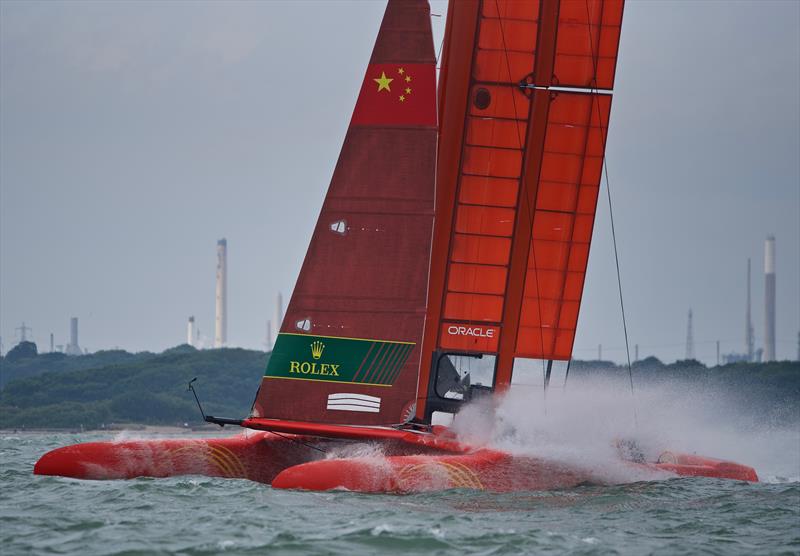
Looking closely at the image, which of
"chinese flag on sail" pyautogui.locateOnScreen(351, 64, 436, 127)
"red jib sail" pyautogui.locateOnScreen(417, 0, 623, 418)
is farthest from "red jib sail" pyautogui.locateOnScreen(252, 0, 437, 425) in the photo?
"red jib sail" pyautogui.locateOnScreen(417, 0, 623, 418)

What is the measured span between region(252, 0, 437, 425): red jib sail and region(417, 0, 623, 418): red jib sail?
1.83m

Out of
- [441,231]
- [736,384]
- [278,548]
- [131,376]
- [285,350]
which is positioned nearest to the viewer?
[278,548]

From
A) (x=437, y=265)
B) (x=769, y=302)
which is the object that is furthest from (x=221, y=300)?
(x=437, y=265)

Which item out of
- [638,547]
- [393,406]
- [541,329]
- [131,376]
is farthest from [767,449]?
[131,376]

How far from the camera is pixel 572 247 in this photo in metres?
23.2

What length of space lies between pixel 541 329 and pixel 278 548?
10230 millimetres

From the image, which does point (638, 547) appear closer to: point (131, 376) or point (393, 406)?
point (393, 406)

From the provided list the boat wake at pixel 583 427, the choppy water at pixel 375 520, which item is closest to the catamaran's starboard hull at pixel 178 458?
the choppy water at pixel 375 520

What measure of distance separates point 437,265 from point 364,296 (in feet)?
7.87

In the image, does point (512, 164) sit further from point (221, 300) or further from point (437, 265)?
point (221, 300)

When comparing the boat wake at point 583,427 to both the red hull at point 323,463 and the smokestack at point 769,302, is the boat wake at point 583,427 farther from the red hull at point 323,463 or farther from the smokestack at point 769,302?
the smokestack at point 769,302

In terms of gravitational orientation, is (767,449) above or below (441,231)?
below

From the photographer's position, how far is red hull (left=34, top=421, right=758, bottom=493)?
60.6 feet

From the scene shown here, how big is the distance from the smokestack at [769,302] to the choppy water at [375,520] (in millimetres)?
107471
